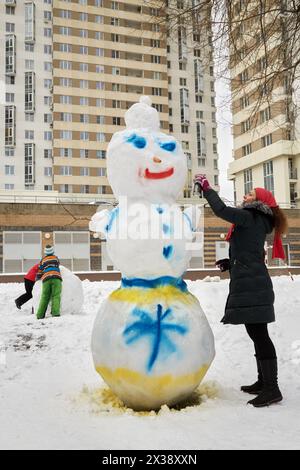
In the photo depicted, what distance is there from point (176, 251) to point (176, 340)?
29.1 inches

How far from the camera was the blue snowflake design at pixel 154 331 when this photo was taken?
12.1ft

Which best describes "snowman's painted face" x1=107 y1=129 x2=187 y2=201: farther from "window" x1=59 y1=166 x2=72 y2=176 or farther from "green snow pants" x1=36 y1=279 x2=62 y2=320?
"window" x1=59 y1=166 x2=72 y2=176

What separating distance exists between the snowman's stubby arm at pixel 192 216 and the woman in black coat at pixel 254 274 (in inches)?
11.3

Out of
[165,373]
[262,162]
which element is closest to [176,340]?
[165,373]

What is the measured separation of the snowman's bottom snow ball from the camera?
3695 millimetres

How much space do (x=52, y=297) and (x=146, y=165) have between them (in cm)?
565

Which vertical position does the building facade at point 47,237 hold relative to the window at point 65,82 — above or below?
below

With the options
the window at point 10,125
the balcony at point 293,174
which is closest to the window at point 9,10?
the window at point 10,125

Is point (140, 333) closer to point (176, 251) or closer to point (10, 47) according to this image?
point (176, 251)

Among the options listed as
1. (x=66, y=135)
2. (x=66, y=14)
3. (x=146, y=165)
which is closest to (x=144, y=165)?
(x=146, y=165)

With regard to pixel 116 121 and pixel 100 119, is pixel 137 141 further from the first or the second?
pixel 116 121

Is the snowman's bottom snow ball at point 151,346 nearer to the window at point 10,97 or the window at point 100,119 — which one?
the window at point 100,119

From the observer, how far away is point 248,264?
4051mm

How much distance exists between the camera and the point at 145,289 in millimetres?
3930
